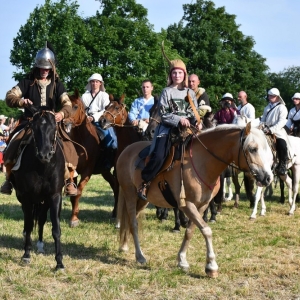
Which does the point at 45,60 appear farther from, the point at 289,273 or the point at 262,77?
the point at 262,77

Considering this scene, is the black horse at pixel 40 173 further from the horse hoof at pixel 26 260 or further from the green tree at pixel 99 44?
the green tree at pixel 99 44

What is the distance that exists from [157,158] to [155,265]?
5.21 feet

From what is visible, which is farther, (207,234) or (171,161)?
(171,161)

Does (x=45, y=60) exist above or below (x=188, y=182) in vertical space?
above

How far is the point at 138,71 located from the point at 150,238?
33.7m

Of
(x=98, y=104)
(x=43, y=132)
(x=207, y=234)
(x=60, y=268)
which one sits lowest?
(x=60, y=268)

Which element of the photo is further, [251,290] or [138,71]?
[138,71]

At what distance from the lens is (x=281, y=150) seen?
41.9ft

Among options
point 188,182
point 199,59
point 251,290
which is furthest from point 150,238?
point 199,59

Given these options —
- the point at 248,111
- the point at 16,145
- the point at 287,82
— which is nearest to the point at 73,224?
the point at 16,145

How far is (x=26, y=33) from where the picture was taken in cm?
3806

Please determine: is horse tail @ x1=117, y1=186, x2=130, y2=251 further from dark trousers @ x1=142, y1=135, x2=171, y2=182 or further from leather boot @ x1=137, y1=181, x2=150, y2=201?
dark trousers @ x1=142, y1=135, x2=171, y2=182

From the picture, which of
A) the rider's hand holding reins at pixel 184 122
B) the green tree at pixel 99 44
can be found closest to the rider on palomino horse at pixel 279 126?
the rider's hand holding reins at pixel 184 122

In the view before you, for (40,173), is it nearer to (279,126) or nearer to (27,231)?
(27,231)
